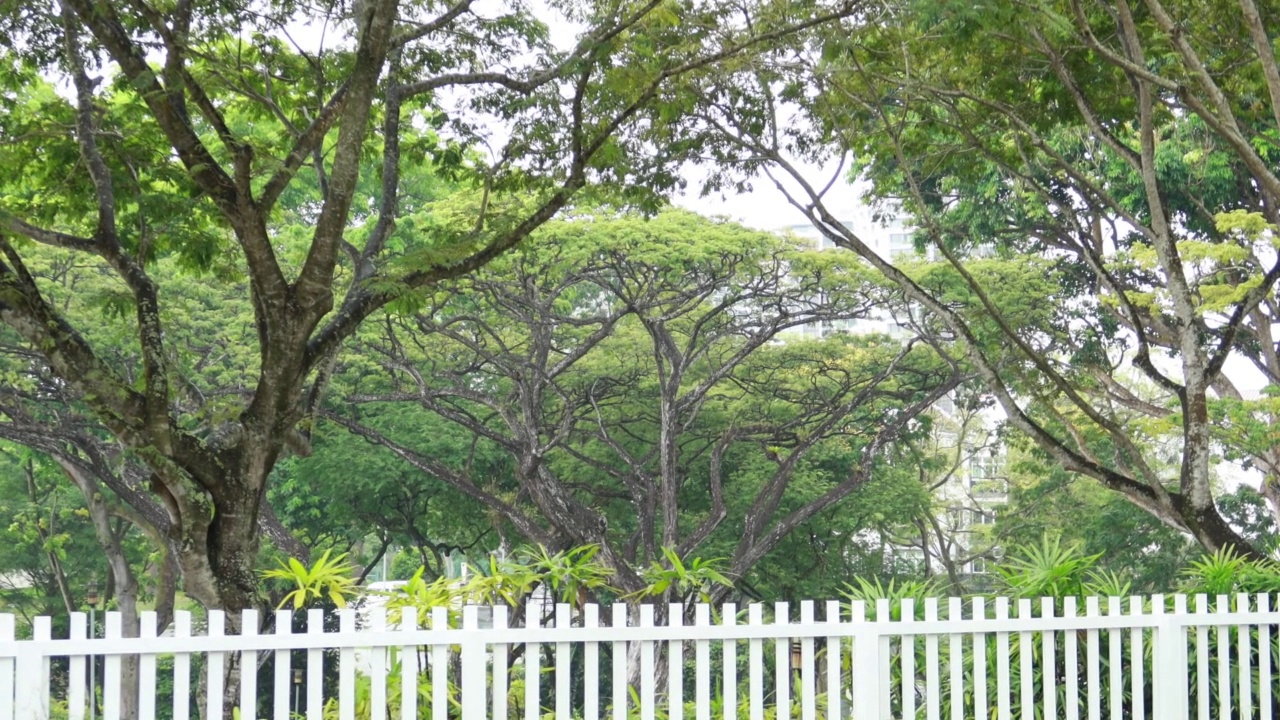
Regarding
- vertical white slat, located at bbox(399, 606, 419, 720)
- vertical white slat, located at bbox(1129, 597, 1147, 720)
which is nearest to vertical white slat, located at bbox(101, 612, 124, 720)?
vertical white slat, located at bbox(399, 606, 419, 720)

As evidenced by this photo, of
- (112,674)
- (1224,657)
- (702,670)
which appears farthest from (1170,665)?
(112,674)

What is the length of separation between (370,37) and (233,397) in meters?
11.2

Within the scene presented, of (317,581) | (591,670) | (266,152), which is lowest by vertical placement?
(591,670)

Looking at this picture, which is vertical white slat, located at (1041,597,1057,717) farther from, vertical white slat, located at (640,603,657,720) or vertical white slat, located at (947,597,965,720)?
vertical white slat, located at (640,603,657,720)

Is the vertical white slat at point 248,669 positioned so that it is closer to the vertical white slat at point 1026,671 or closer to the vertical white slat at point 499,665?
the vertical white slat at point 499,665

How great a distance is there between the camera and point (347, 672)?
4238 millimetres

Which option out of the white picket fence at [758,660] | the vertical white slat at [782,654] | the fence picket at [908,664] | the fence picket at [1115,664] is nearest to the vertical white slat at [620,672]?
the white picket fence at [758,660]

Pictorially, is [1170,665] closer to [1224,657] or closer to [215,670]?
[1224,657]

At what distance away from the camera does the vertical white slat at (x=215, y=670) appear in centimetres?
405

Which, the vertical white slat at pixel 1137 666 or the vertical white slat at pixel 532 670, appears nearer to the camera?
the vertical white slat at pixel 532 670

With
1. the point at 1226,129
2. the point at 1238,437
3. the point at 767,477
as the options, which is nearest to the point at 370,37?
the point at 1226,129

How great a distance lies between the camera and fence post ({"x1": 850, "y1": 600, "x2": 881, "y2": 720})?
4.85 meters

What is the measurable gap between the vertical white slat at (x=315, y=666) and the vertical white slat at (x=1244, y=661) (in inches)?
151

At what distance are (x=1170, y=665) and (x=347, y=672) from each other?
10.9 ft
